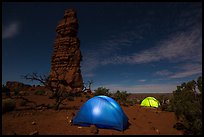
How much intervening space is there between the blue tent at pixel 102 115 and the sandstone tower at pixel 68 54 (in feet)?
112

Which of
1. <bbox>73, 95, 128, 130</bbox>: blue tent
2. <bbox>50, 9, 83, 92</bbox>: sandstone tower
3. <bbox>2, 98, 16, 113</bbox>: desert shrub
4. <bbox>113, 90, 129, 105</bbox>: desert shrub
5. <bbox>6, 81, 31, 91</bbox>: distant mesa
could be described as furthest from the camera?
<bbox>50, 9, 83, 92</bbox>: sandstone tower

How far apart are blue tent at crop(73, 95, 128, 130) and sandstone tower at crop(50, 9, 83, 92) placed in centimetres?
3411

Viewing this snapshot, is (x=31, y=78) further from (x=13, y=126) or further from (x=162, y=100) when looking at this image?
(x=162, y=100)

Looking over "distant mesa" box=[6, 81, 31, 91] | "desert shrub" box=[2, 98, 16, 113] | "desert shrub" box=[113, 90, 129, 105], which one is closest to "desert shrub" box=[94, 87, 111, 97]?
"desert shrub" box=[113, 90, 129, 105]

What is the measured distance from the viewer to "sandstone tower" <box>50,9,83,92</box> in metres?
43.1

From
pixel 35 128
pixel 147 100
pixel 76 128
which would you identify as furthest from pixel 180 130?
pixel 147 100

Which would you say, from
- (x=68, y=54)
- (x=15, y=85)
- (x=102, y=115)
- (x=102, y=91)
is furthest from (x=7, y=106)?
(x=15, y=85)

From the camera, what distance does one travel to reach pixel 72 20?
46.2 m

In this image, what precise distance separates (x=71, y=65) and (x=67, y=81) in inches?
178

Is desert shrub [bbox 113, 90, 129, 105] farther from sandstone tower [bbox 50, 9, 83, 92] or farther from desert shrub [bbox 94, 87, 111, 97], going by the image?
sandstone tower [bbox 50, 9, 83, 92]

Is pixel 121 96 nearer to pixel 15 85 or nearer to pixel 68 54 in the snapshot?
pixel 68 54

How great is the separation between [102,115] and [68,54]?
126ft

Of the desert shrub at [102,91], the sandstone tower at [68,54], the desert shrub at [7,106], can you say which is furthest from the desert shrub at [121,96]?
the sandstone tower at [68,54]

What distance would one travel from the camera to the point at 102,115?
325 inches
